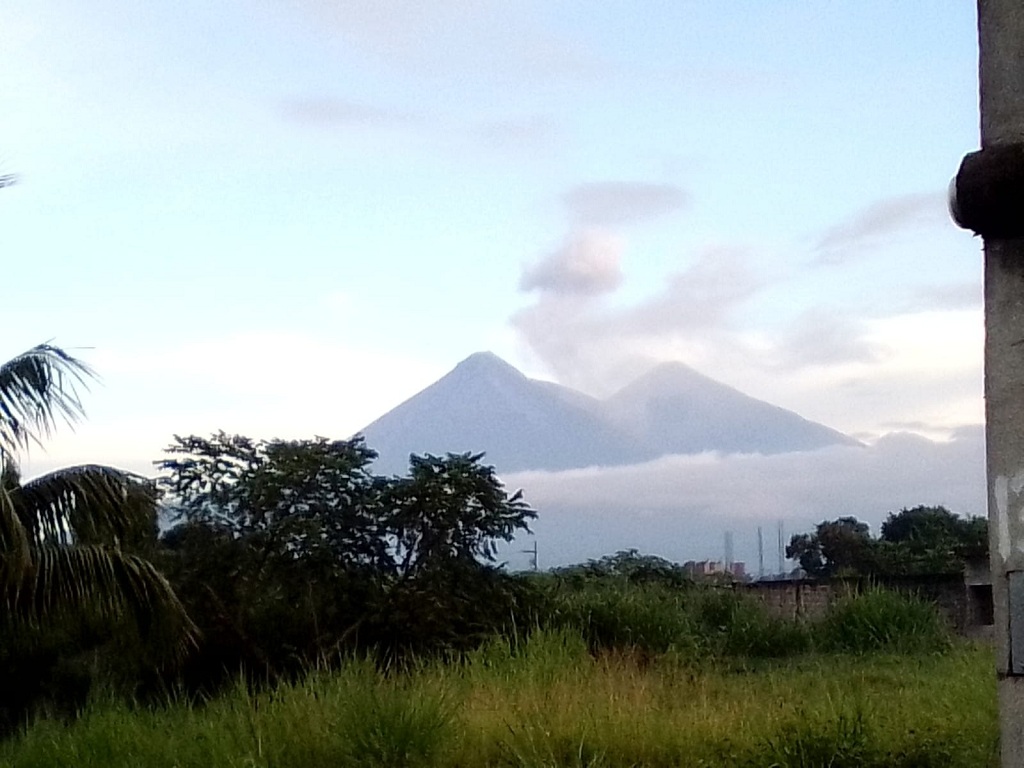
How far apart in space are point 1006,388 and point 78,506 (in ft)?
32.9

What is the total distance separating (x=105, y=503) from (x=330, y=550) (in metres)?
4.38

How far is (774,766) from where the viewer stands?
7.88 meters

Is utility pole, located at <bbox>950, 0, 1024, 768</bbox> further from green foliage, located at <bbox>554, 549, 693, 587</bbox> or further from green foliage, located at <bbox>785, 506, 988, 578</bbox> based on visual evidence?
green foliage, located at <bbox>785, 506, 988, 578</bbox>

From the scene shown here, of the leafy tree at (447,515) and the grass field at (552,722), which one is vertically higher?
the leafy tree at (447,515)

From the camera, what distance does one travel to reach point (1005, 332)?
321 cm

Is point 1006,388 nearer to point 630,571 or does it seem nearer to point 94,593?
point 94,593

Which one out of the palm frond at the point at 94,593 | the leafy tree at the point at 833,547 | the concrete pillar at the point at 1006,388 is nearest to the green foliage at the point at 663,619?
the palm frond at the point at 94,593

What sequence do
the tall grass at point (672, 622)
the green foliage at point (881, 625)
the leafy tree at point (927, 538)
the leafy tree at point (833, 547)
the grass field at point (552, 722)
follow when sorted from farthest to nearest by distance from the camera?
the leafy tree at point (833, 547)
the leafy tree at point (927, 538)
the green foliage at point (881, 625)
the tall grass at point (672, 622)
the grass field at point (552, 722)

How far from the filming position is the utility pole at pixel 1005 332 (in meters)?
3.14

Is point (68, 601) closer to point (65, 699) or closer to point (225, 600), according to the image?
point (225, 600)

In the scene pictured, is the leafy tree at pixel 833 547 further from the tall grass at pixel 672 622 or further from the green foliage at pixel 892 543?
the tall grass at pixel 672 622

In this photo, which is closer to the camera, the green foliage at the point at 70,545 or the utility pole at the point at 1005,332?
the utility pole at the point at 1005,332

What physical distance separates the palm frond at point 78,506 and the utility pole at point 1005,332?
9.92 meters

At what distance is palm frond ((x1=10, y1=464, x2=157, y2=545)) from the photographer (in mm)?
11734
